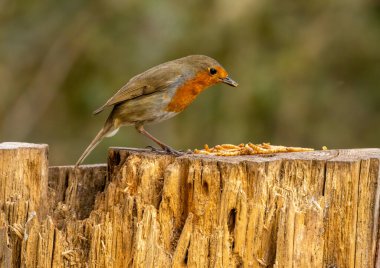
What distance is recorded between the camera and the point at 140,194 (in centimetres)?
Result: 414

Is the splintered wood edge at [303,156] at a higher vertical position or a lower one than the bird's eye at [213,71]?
lower

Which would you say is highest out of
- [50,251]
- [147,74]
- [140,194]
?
[147,74]

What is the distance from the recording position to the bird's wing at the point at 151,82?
18.6ft

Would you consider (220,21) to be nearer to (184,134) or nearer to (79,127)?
(184,134)

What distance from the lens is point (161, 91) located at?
226 inches

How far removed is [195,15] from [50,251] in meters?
6.52

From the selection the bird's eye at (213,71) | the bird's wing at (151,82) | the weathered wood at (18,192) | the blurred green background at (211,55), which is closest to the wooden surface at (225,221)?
the weathered wood at (18,192)

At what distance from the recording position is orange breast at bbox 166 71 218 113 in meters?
5.77

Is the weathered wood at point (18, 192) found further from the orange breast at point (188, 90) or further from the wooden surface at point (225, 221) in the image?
the orange breast at point (188, 90)

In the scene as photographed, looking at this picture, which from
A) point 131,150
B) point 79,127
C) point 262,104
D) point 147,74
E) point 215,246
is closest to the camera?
point 215,246

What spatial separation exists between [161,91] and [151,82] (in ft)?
0.28

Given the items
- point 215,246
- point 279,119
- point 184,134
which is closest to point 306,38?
point 279,119

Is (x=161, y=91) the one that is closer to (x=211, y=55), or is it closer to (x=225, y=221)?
(x=225, y=221)

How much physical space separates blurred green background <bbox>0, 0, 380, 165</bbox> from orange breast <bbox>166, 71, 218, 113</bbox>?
387 cm
